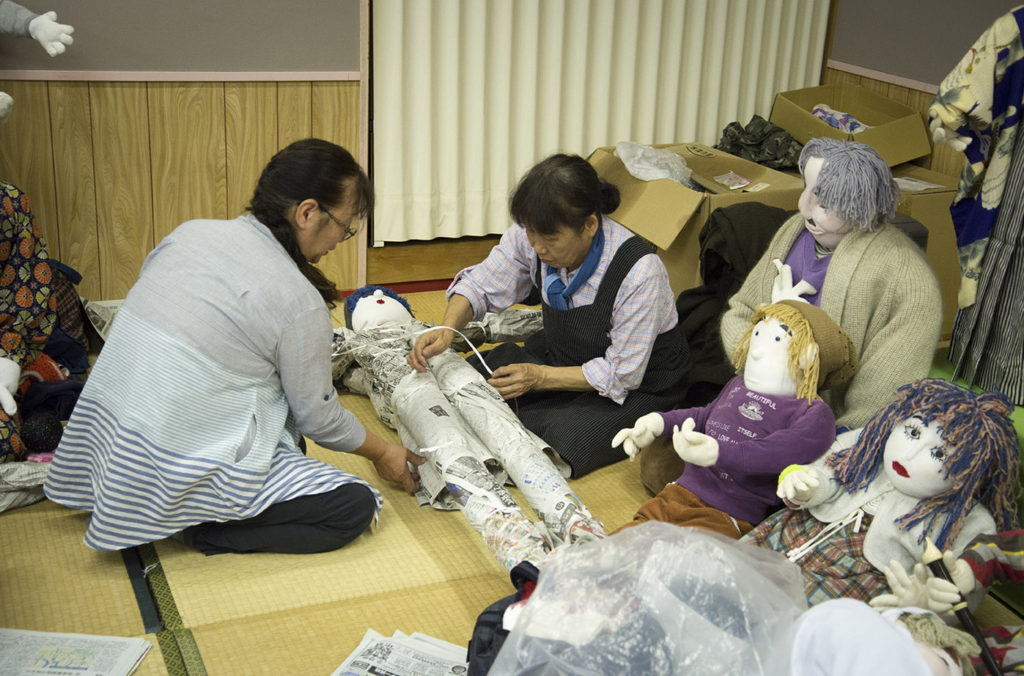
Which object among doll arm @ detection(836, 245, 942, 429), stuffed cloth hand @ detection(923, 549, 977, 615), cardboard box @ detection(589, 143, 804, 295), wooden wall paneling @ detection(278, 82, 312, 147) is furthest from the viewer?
wooden wall paneling @ detection(278, 82, 312, 147)

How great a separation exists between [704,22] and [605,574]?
289cm

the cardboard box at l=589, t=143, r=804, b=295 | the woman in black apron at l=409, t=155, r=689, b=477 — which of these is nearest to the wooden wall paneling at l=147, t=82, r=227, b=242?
the woman in black apron at l=409, t=155, r=689, b=477

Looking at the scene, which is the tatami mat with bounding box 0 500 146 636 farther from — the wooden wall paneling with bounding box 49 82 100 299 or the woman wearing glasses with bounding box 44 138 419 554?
the wooden wall paneling with bounding box 49 82 100 299

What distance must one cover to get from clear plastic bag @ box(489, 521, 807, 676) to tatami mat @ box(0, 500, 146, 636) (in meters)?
0.86

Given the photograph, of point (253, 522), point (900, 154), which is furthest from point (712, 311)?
point (253, 522)

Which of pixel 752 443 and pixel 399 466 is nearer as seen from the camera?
pixel 752 443

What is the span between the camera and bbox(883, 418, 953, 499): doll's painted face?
1.80m

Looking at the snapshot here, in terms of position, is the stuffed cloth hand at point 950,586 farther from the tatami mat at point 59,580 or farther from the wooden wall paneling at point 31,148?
the wooden wall paneling at point 31,148

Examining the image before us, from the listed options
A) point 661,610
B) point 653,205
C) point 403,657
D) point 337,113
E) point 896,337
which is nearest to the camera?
point 661,610

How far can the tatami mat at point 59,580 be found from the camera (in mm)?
1829

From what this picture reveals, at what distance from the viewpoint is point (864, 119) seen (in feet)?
12.4

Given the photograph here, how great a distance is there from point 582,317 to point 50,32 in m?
1.69

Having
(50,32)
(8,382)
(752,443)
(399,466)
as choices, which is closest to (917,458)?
(752,443)

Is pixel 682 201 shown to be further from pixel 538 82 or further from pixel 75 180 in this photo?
pixel 75 180
